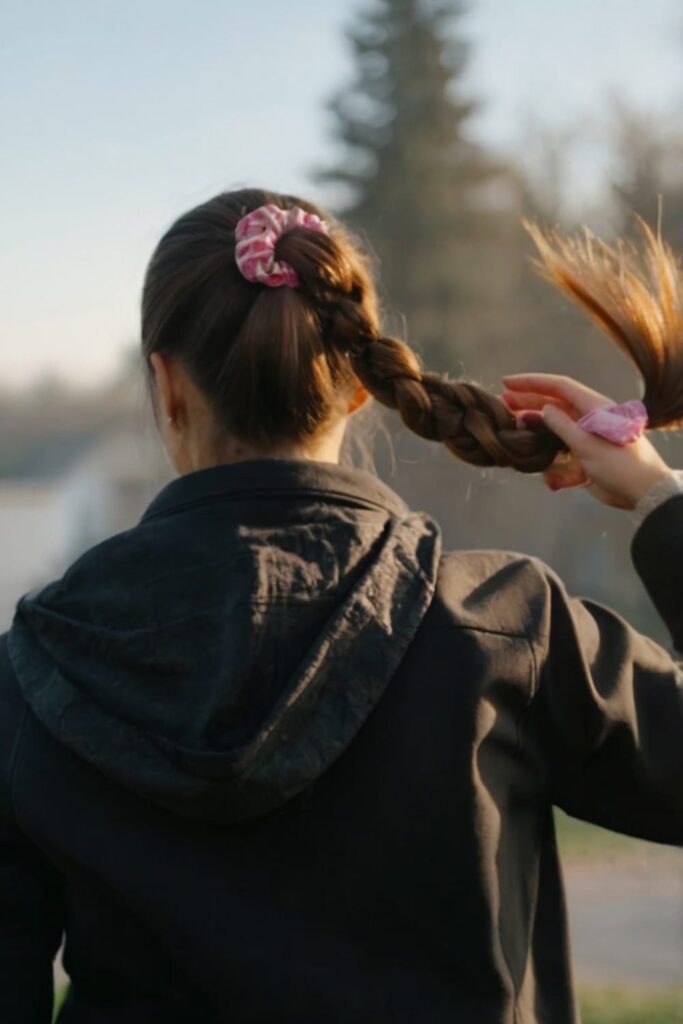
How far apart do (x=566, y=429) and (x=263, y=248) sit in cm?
43

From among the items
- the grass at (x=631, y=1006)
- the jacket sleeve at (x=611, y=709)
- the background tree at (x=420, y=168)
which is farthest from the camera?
the background tree at (x=420, y=168)

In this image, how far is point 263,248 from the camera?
172 centimetres

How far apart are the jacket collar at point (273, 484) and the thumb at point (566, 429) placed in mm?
254

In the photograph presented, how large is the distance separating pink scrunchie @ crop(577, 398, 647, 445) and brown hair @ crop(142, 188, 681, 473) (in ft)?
0.24

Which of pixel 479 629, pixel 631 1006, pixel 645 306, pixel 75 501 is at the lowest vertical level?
pixel 75 501

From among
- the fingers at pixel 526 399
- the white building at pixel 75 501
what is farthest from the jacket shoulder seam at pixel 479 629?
the white building at pixel 75 501

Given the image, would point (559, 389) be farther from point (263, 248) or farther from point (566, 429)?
point (263, 248)

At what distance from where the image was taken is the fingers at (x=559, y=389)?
71.8 inches

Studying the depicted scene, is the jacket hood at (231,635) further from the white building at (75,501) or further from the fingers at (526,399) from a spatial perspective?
the white building at (75,501)

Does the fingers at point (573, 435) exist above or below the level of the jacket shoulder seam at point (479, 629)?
above

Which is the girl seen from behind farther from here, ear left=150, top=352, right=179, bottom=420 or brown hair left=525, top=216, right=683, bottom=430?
brown hair left=525, top=216, right=683, bottom=430

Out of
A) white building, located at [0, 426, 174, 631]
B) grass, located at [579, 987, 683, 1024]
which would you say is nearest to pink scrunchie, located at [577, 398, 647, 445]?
grass, located at [579, 987, 683, 1024]

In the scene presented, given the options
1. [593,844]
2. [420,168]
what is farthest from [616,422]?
[420,168]

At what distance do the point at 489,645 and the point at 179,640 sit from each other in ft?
1.10
